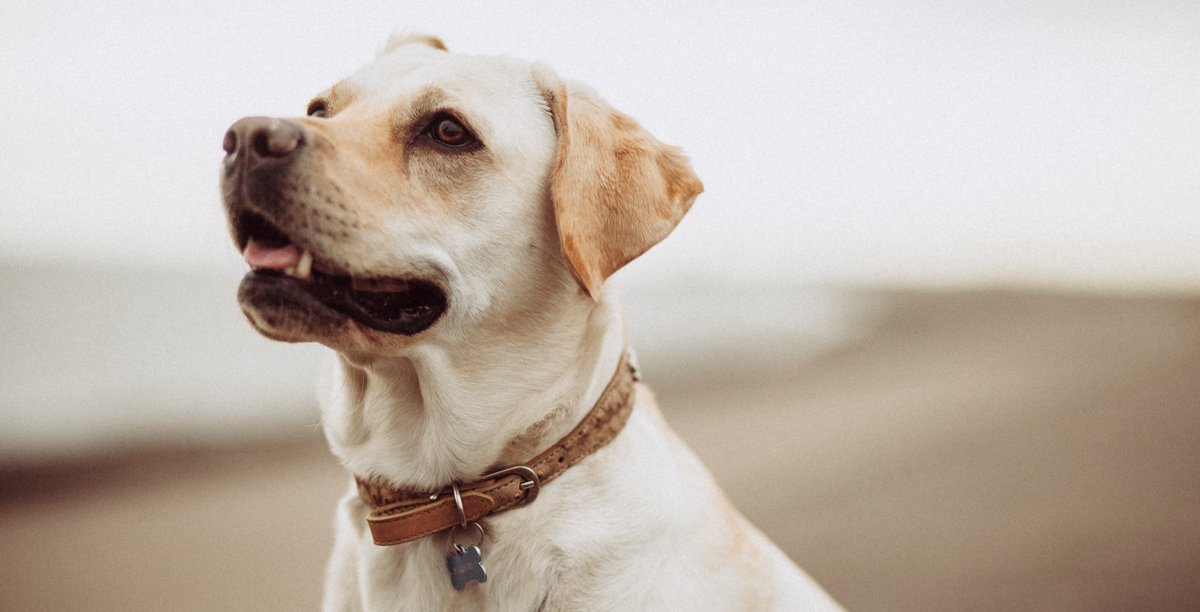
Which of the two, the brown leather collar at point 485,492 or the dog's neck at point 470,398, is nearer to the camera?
the brown leather collar at point 485,492

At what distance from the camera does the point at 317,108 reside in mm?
2535

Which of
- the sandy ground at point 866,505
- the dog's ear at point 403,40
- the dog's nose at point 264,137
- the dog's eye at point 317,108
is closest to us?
the dog's nose at point 264,137

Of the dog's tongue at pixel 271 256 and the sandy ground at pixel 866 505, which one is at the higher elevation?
the dog's tongue at pixel 271 256

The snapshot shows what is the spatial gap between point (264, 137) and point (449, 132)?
0.52m

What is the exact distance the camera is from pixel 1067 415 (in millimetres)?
8492

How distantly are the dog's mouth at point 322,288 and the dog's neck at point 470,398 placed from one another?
105 millimetres

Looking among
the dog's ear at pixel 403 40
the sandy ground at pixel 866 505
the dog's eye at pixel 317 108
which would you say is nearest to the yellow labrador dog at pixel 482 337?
the dog's eye at pixel 317 108

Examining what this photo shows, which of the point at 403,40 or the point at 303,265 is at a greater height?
the point at 403,40

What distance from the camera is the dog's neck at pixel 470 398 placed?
2078 millimetres

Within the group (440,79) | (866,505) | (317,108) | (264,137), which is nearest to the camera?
(264,137)

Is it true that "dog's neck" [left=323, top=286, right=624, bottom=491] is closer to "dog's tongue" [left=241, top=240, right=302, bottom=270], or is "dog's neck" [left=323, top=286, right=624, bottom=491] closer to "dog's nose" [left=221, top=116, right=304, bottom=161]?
"dog's tongue" [left=241, top=240, right=302, bottom=270]

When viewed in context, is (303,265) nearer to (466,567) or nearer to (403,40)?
(466,567)

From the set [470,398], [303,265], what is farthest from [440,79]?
[470,398]

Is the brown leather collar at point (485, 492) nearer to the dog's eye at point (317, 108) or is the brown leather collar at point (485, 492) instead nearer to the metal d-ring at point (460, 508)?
the metal d-ring at point (460, 508)
